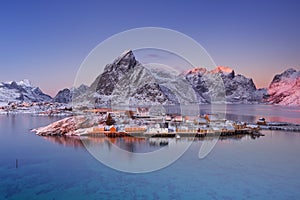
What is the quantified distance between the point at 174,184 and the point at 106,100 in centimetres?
4667

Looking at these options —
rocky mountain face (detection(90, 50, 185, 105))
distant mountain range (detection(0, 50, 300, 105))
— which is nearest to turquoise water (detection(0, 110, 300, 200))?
distant mountain range (detection(0, 50, 300, 105))

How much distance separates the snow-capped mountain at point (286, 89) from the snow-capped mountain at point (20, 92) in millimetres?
73312

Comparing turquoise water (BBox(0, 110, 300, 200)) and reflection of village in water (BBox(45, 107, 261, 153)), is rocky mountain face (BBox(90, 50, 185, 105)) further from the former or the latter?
turquoise water (BBox(0, 110, 300, 200))

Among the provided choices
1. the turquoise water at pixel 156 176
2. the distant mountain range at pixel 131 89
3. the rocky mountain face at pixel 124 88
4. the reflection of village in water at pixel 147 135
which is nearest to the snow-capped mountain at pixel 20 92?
the distant mountain range at pixel 131 89

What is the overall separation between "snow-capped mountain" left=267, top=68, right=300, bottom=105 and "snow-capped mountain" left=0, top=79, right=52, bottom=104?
7331 centimetres

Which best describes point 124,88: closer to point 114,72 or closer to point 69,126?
point 114,72

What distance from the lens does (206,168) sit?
852 centimetres

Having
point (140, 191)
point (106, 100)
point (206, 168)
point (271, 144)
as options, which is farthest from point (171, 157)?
point (106, 100)

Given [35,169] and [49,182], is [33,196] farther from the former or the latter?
[35,169]

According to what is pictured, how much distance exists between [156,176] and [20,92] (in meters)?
84.7

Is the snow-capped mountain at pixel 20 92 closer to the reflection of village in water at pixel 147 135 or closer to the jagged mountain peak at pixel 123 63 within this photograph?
the jagged mountain peak at pixel 123 63

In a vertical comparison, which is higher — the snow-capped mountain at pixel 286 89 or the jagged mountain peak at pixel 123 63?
the jagged mountain peak at pixel 123 63

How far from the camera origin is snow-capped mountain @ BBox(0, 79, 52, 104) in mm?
74000

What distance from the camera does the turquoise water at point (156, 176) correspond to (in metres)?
6.45
